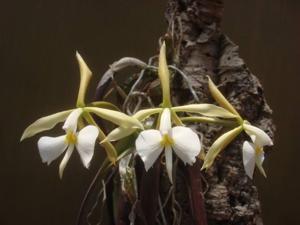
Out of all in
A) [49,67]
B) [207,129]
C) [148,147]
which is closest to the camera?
[148,147]

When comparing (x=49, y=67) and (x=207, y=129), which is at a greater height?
(x=49, y=67)

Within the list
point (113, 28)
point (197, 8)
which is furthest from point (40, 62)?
point (197, 8)

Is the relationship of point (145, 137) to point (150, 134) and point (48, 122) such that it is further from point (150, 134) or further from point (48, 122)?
point (48, 122)

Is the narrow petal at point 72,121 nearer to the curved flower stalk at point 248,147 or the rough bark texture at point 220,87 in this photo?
the curved flower stalk at point 248,147

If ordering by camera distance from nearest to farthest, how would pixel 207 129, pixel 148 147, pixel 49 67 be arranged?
pixel 148 147 < pixel 207 129 < pixel 49 67

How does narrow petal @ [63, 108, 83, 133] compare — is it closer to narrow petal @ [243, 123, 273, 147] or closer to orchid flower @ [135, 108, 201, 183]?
orchid flower @ [135, 108, 201, 183]

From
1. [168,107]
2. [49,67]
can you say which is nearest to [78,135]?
[168,107]

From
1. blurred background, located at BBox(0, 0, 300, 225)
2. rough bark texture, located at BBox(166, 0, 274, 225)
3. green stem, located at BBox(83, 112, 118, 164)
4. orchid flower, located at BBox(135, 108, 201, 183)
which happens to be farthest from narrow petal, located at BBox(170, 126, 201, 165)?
blurred background, located at BBox(0, 0, 300, 225)
